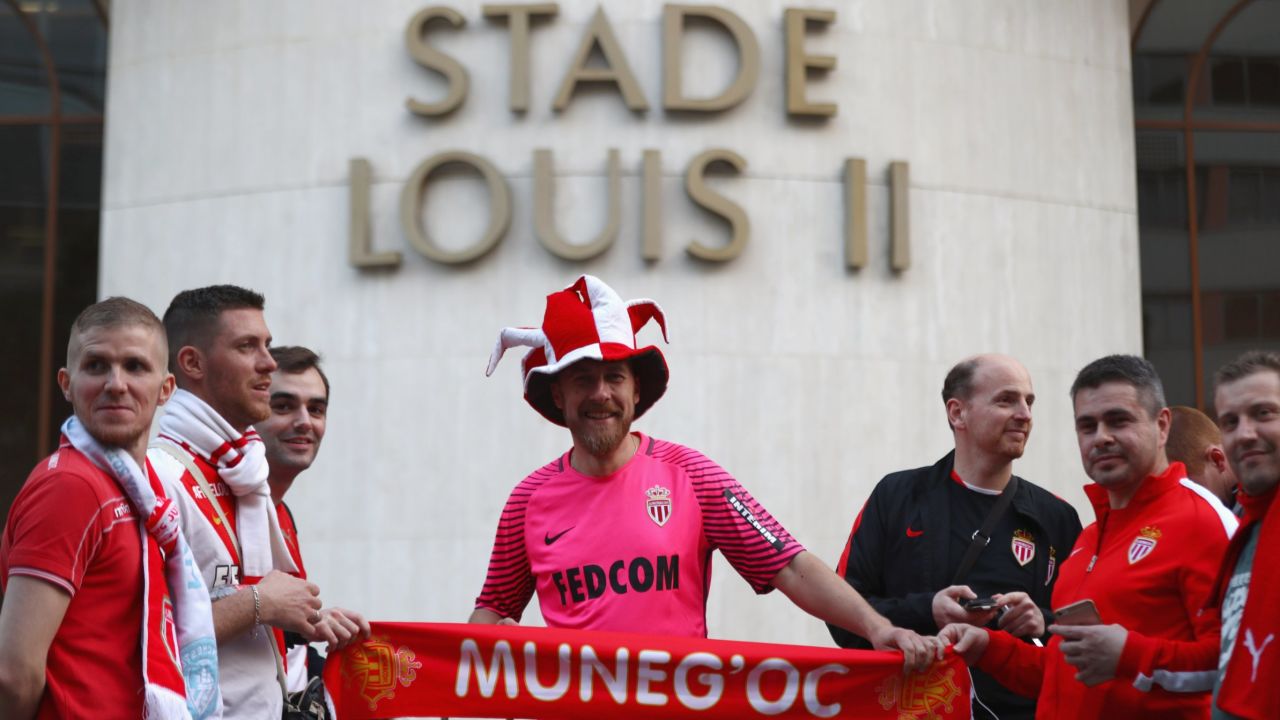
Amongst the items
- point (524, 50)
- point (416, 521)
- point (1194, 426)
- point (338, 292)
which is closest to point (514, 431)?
point (416, 521)

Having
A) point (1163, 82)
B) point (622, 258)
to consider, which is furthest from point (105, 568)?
point (1163, 82)

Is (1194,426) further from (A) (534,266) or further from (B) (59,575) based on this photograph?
(A) (534,266)

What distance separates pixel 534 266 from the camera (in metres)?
12.0

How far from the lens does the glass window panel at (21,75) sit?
15.7 m

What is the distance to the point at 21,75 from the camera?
1576 centimetres

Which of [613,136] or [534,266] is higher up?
[613,136]

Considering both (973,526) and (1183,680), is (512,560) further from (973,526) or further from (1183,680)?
(1183,680)

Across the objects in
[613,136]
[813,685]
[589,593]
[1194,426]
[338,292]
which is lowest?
[813,685]

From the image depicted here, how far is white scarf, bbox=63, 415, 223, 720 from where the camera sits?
4.07m

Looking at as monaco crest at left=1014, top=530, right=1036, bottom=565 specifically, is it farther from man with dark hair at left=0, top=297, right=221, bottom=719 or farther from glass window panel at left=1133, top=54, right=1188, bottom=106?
glass window panel at left=1133, top=54, right=1188, bottom=106

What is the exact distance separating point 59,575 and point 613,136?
339 inches

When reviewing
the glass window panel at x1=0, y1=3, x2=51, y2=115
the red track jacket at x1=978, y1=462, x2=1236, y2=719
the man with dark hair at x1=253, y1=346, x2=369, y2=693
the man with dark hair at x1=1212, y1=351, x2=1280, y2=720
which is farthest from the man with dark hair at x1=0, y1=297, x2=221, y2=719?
the glass window panel at x1=0, y1=3, x2=51, y2=115

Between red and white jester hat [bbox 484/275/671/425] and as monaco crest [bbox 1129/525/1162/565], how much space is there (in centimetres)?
163

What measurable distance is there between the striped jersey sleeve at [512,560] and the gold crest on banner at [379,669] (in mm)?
334
